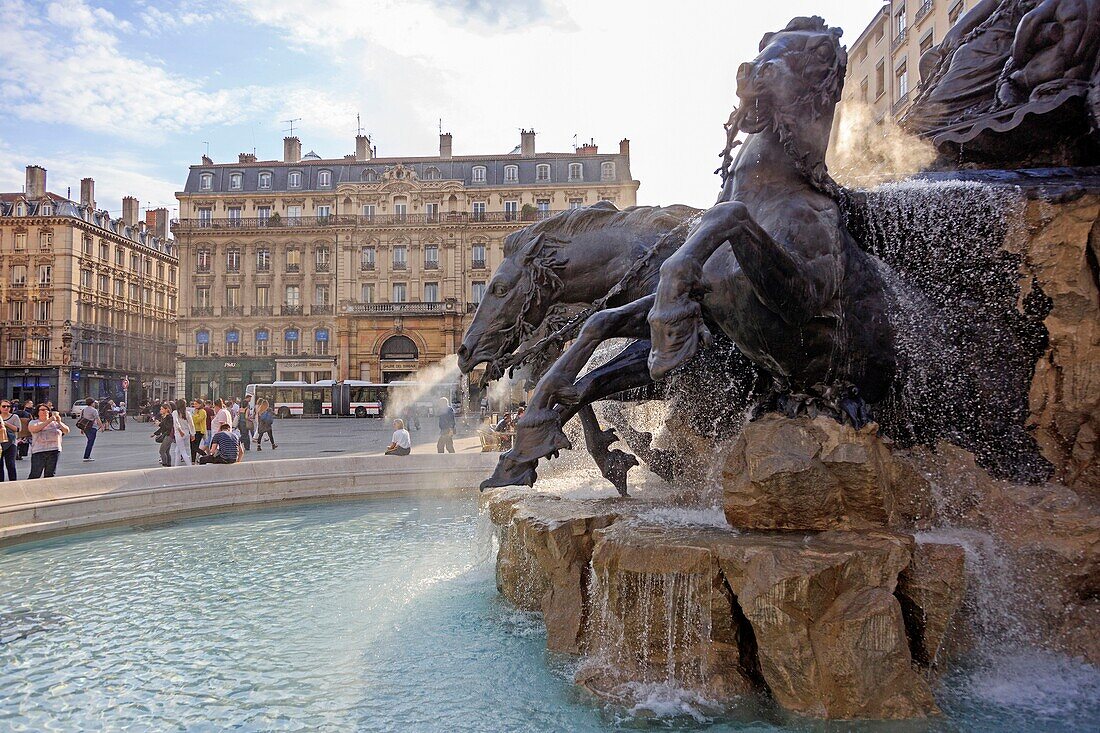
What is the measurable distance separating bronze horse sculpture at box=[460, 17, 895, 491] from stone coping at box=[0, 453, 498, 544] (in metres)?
5.85

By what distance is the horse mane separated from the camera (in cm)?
562

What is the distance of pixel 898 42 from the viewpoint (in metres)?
31.2

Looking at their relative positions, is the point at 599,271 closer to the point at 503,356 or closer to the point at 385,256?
the point at 503,356

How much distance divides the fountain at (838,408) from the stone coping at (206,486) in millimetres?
5169

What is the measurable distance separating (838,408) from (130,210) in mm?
77590

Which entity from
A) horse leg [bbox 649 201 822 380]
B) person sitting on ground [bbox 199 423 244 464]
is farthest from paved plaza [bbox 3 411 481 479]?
horse leg [bbox 649 201 822 380]

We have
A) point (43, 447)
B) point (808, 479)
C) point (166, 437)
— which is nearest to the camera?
point (808, 479)

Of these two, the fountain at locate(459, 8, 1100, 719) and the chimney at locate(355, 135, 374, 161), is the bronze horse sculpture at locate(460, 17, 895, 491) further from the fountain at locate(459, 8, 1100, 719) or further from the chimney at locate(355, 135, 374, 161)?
the chimney at locate(355, 135, 374, 161)

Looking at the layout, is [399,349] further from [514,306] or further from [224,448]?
[514,306]

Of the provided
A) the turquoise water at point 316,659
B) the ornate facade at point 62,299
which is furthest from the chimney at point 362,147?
the turquoise water at point 316,659

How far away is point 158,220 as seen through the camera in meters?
75.6

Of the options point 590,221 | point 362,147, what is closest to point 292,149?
point 362,147

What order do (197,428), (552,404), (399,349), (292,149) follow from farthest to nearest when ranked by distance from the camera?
1. (292,149)
2. (399,349)
3. (197,428)
4. (552,404)

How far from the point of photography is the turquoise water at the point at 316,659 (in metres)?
3.42
